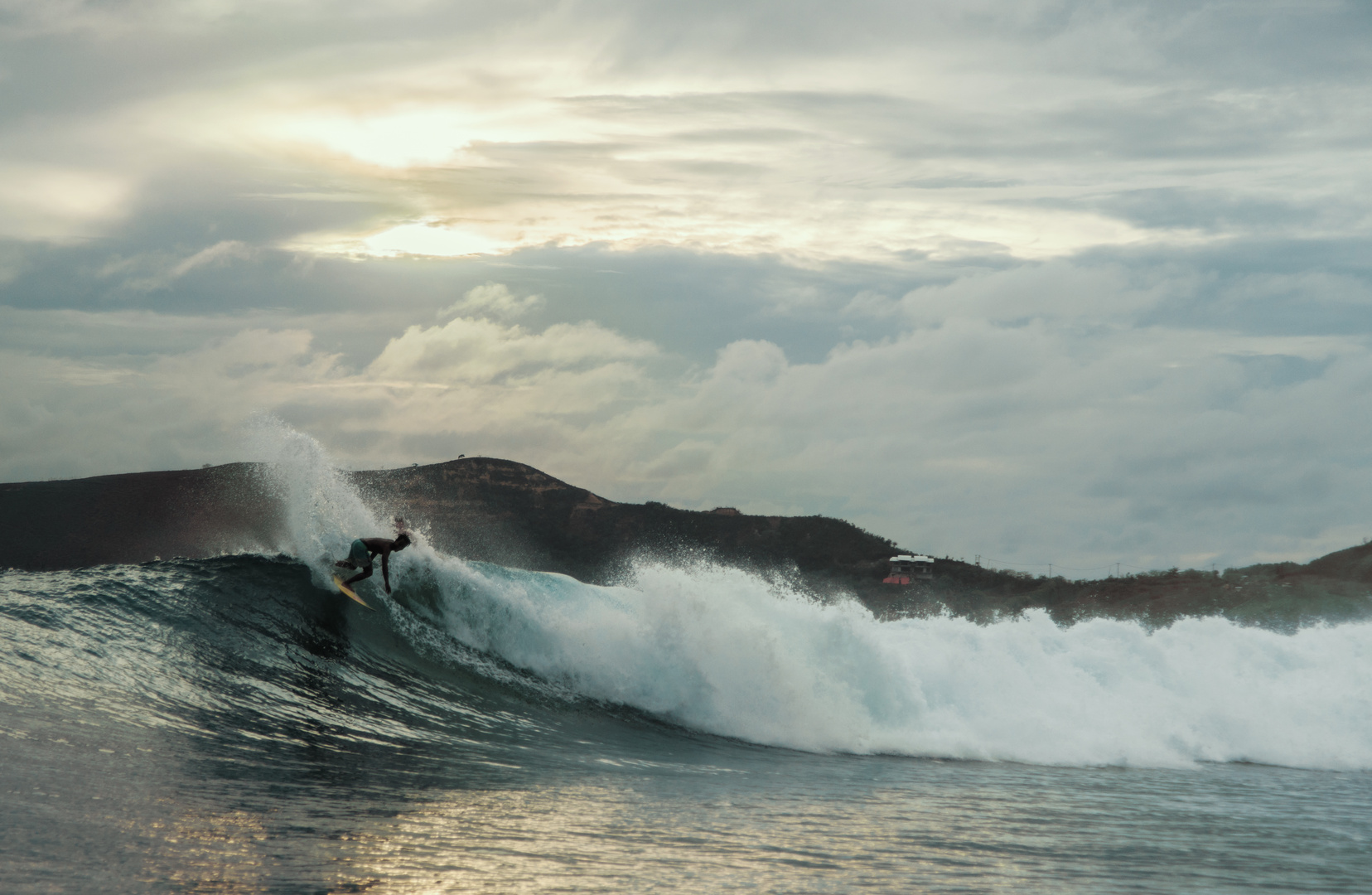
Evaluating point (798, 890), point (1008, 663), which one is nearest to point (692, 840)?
point (798, 890)

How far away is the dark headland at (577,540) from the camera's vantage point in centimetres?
3216

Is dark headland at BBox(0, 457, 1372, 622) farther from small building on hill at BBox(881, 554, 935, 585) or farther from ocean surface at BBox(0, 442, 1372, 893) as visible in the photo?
ocean surface at BBox(0, 442, 1372, 893)

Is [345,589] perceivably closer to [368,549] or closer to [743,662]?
[368,549]

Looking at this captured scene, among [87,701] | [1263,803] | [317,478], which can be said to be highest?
[317,478]

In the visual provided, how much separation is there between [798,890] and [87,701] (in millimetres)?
7827

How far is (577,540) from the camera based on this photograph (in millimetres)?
56562

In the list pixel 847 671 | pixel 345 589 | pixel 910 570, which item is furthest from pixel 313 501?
pixel 910 570

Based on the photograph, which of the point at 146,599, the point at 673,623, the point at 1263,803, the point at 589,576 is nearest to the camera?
the point at 1263,803

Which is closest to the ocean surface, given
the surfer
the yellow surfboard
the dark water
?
the dark water

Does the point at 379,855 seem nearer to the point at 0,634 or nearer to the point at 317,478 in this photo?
the point at 0,634

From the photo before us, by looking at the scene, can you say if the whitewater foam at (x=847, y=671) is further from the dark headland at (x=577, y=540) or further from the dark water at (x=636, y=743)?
the dark headland at (x=577, y=540)

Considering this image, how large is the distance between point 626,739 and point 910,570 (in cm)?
4168

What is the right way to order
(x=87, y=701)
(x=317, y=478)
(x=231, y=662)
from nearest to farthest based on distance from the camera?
(x=87, y=701) < (x=231, y=662) < (x=317, y=478)

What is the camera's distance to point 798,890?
558 cm
